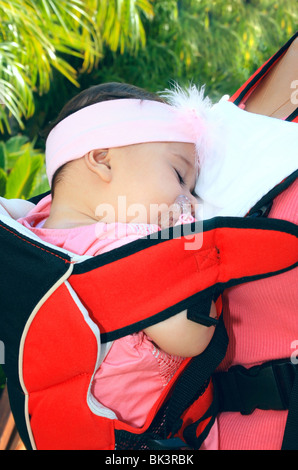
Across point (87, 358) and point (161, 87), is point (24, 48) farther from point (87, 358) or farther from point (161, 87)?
point (87, 358)

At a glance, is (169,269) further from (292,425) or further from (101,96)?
(101,96)

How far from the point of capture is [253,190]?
1021 mm

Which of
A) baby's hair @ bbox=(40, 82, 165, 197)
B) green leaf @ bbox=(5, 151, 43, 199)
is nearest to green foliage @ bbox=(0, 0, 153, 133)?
green leaf @ bbox=(5, 151, 43, 199)

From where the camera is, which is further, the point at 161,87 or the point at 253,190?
the point at 161,87

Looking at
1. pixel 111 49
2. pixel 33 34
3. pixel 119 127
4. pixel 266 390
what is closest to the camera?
pixel 266 390

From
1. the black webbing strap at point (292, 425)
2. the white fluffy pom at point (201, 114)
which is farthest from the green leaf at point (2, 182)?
the black webbing strap at point (292, 425)

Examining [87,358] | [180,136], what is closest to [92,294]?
[87,358]

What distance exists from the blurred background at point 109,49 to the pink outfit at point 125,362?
5.52ft

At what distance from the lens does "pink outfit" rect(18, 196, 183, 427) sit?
98 cm

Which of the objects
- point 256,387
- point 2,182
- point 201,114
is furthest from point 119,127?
point 2,182

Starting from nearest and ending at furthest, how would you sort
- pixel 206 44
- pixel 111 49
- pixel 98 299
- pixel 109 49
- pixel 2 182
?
pixel 98 299, pixel 2 182, pixel 111 49, pixel 109 49, pixel 206 44

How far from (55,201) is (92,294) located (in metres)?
0.34

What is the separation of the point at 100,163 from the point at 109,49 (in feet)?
22.4

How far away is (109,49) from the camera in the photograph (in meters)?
7.47
